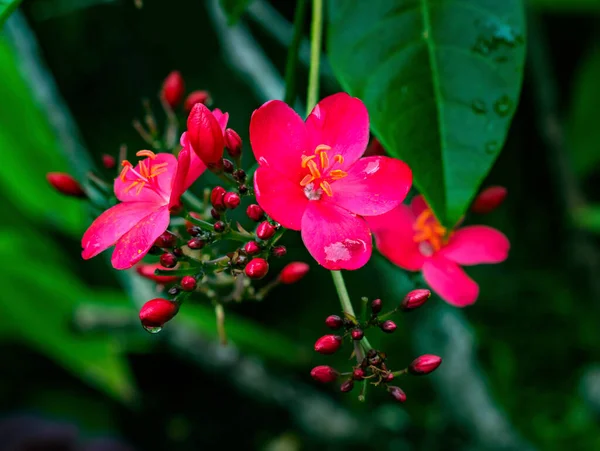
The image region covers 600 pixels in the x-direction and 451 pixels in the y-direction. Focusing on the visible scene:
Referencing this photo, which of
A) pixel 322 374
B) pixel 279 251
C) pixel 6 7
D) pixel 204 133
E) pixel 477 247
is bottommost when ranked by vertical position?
pixel 477 247

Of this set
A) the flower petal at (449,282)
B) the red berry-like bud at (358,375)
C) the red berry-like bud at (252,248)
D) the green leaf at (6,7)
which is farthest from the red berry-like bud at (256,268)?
the green leaf at (6,7)

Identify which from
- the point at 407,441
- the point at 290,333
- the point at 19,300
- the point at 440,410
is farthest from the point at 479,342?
the point at 19,300

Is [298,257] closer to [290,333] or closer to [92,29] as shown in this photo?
[290,333]

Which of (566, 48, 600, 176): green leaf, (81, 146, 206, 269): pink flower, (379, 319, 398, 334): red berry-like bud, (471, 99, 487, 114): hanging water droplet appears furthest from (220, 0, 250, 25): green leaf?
(566, 48, 600, 176): green leaf

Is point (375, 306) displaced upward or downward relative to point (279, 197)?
downward

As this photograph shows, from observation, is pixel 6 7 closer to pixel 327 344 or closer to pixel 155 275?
pixel 155 275

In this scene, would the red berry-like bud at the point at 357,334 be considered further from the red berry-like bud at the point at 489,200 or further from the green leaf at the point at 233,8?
the green leaf at the point at 233,8

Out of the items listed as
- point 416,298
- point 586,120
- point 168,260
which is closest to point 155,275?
point 168,260
